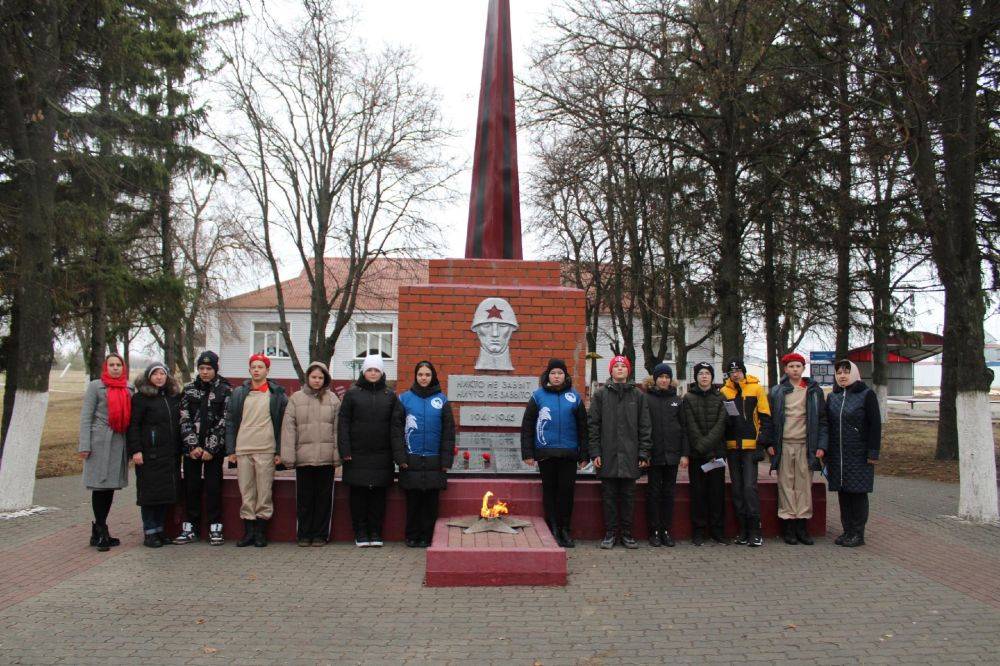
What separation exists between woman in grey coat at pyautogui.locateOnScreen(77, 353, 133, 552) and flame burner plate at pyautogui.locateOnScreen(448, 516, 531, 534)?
2.72 meters

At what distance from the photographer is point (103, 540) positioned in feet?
19.9

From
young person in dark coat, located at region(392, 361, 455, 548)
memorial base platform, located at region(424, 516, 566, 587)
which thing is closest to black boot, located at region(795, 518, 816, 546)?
memorial base platform, located at region(424, 516, 566, 587)

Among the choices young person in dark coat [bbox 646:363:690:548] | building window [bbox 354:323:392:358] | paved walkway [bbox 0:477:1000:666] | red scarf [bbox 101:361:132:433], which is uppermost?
building window [bbox 354:323:392:358]

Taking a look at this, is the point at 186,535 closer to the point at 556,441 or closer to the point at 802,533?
the point at 556,441

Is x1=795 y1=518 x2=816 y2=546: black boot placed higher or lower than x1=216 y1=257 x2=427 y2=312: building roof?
lower

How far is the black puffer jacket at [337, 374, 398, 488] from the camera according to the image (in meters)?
5.95

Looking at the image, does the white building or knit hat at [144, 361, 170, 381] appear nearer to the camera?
knit hat at [144, 361, 170, 381]

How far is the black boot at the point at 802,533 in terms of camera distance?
20.7ft

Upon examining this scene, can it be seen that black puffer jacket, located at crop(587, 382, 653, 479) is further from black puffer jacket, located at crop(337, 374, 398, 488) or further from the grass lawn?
the grass lawn

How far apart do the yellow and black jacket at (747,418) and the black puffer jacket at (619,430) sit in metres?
0.75

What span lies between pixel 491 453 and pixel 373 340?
27414mm

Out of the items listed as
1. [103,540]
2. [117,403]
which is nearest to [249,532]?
[103,540]

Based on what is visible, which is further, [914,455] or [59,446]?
[59,446]

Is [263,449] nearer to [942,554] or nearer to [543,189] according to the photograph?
[942,554]
